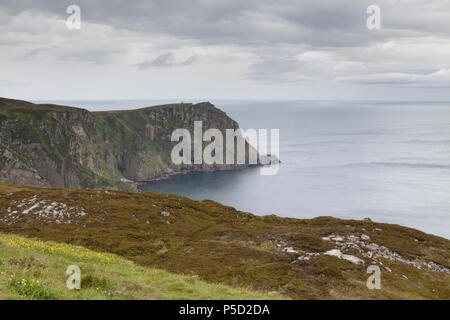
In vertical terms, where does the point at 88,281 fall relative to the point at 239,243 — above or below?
above

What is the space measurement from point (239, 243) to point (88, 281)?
15.4 metres

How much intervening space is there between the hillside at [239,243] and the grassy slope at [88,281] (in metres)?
3.18

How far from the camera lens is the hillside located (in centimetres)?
2042

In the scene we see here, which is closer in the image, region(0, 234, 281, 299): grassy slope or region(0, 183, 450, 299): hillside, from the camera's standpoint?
region(0, 234, 281, 299): grassy slope

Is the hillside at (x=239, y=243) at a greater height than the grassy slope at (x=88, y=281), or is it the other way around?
the grassy slope at (x=88, y=281)

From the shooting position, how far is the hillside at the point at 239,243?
20.4 meters

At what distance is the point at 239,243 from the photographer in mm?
28547

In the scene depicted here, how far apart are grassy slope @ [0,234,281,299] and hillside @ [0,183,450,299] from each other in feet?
10.4

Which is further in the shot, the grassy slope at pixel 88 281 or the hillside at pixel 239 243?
the hillside at pixel 239 243

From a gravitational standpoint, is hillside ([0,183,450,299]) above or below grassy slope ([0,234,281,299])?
below

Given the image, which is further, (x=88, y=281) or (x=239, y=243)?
(x=239, y=243)

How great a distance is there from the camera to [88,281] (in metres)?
14.9
